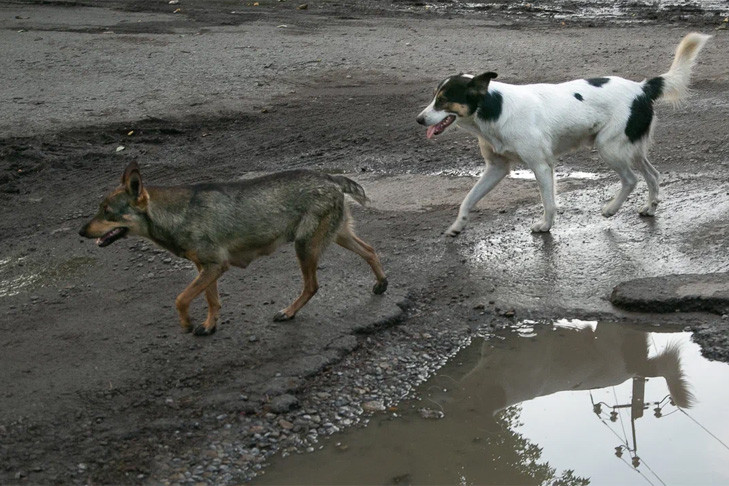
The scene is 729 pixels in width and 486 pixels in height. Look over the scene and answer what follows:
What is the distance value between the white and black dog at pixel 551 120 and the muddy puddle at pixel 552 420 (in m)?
1.78

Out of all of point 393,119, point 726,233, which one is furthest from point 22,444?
point 393,119

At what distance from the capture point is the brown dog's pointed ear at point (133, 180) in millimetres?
6219

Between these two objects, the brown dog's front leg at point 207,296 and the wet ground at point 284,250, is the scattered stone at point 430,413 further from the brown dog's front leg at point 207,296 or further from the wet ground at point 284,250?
the brown dog's front leg at point 207,296

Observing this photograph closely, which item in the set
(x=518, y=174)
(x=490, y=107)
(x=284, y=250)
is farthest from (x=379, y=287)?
(x=518, y=174)

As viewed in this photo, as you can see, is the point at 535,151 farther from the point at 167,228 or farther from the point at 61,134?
the point at 61,134

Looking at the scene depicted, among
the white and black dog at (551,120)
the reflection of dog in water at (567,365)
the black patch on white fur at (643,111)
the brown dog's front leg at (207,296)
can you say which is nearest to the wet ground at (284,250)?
the brown dog's front leg at (207,296)

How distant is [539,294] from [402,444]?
214cm

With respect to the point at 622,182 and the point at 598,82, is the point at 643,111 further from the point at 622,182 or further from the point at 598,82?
the point at 622,182

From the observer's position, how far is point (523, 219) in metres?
8.41

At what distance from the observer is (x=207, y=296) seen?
21.2 feet

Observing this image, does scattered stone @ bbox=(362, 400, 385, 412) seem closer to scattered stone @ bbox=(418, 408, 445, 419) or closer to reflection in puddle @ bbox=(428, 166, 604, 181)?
scattered stone @ bbox=(418, 408, 445, 419)

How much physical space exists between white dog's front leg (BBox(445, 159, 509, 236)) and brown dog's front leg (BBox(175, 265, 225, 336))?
7.80 feet

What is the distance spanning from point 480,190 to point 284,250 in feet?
5.61

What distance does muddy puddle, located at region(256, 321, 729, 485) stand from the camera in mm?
5156
